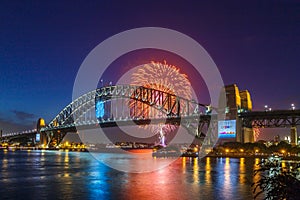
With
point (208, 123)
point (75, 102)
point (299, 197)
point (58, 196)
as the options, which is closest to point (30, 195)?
point (58, 196)

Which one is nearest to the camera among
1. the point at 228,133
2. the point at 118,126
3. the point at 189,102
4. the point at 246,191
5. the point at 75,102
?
the point at 246,191

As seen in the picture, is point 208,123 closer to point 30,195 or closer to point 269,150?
point 269,150

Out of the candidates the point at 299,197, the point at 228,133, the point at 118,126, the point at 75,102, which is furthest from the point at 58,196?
the point at 75,102

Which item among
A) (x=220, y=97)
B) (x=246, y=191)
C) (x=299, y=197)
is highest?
(x=220, y=97)

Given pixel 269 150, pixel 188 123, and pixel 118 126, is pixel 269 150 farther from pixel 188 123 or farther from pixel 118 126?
pixel 118 126

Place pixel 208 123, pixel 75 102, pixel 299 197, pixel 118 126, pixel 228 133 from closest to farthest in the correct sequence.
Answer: pixel 299 197 → pixel 228 133 → pixel 208 123 → pixel 118 126 → pixel 75 102

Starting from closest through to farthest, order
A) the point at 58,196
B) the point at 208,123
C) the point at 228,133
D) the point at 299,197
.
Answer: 1. the point at 299,197
2. the point at 58,196
3. the point at 228,133
4. the point at 208,123

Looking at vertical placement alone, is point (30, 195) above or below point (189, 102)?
below

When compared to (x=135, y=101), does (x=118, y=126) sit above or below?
below

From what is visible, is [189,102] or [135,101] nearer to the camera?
[189,102]
